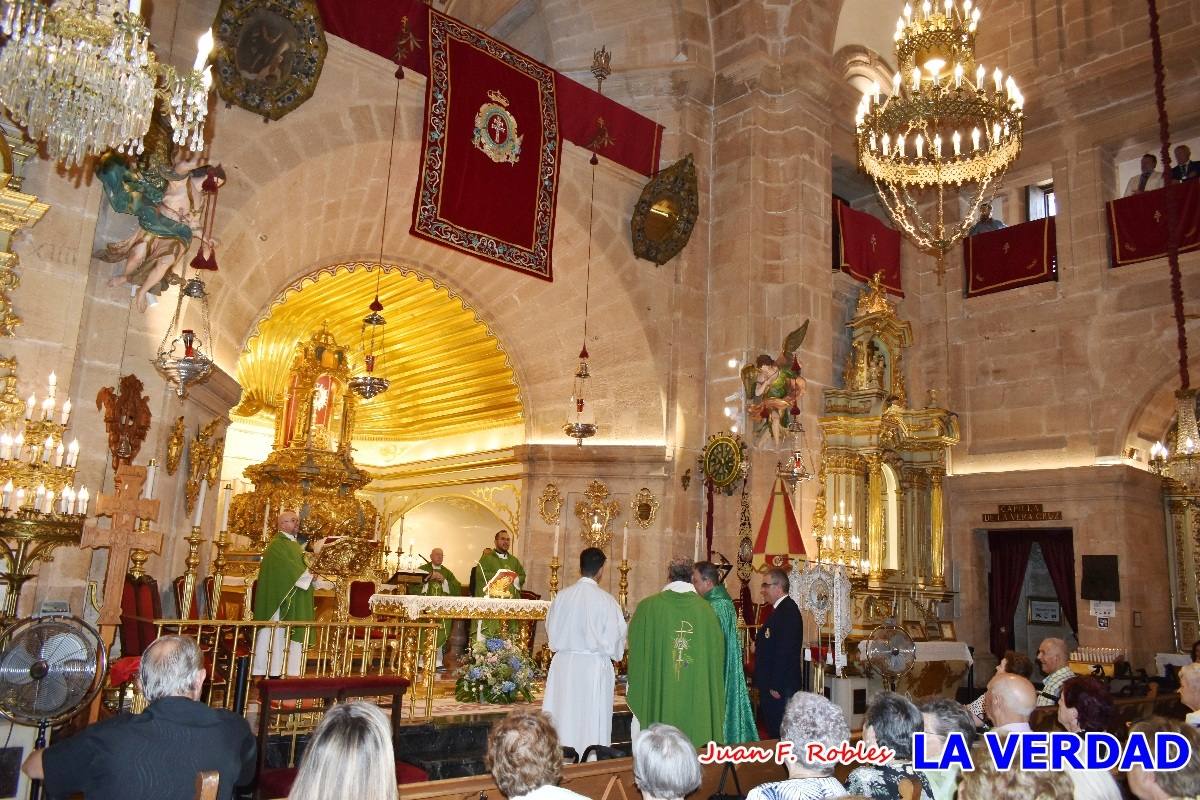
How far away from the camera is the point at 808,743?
3.36m

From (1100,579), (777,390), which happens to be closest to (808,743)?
(777,390)

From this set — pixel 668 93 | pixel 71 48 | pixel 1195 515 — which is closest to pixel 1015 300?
pixel 1195 515

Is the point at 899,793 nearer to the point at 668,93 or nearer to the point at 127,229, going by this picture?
the point at 127,229

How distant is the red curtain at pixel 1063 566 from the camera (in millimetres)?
14117

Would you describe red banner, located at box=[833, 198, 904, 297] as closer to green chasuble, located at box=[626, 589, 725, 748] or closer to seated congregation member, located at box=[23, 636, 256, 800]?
green chasuble, located at box=[626, 589, 725, 748]

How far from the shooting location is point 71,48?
510cm

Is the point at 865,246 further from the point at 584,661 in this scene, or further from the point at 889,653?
the point at 584,661

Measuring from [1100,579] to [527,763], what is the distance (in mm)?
12415

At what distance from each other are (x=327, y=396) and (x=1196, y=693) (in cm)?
1134

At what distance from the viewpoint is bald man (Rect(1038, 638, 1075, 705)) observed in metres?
6.16

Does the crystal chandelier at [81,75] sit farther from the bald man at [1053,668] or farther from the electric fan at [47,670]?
the bald man at [1053,668]

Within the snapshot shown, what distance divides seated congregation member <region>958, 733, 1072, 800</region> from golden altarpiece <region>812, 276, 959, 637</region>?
30.8ft

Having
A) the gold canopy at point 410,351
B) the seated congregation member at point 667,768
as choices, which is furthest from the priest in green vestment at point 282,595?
the seated congregation member at point 667,768

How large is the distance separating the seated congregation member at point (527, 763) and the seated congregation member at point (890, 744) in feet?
3.80
